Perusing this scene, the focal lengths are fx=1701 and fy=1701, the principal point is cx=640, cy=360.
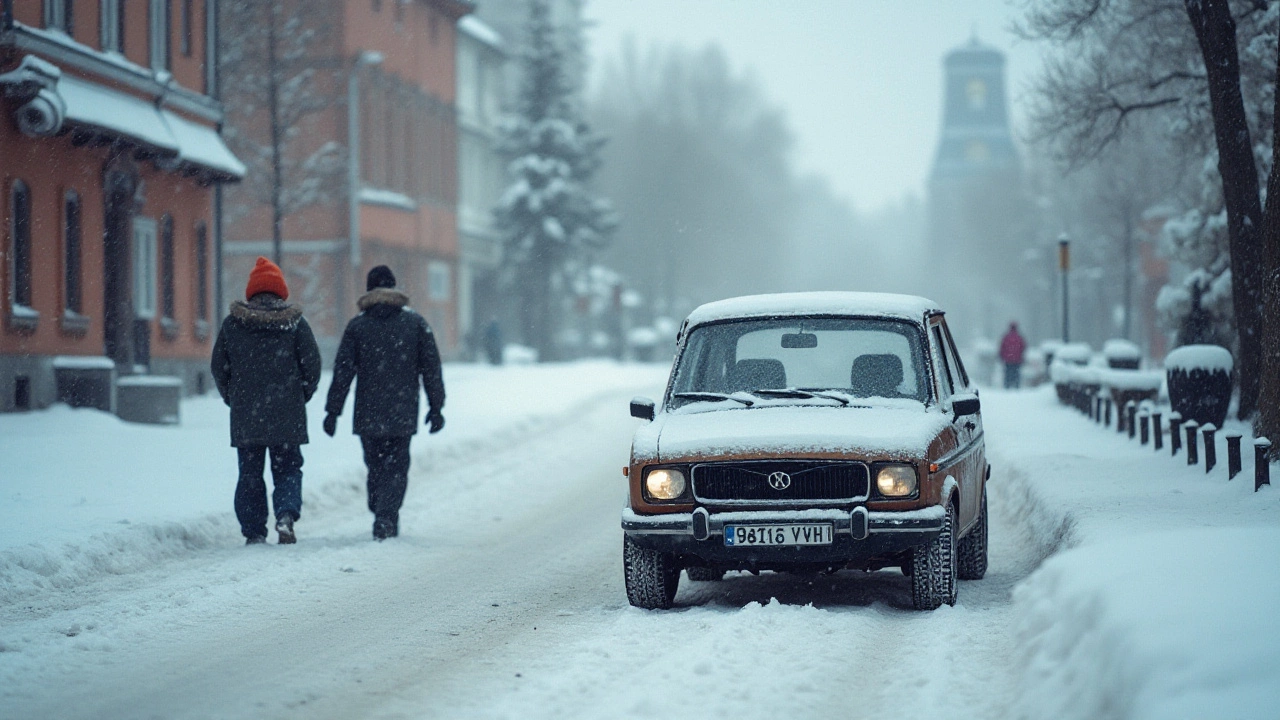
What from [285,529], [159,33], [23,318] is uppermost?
[159,33]

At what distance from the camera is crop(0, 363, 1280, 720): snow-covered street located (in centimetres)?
602

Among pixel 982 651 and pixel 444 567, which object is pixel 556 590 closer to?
pixel 444 567

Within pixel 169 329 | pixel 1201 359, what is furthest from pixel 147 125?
pixel 1201 359

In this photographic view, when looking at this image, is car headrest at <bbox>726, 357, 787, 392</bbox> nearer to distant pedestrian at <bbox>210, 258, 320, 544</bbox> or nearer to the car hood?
the car hood

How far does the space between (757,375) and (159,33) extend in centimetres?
2048

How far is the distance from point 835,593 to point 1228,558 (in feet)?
11.0

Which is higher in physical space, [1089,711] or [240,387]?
[240,387]

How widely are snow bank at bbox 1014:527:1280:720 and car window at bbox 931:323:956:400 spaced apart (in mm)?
2329

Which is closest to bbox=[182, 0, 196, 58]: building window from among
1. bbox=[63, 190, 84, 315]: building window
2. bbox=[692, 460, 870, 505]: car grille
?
bbox=[63, 190, 84, 315]: building window

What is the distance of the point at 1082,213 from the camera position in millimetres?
68938

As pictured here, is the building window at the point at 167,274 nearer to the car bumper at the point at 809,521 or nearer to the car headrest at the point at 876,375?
the car headrest at the point at 876,375

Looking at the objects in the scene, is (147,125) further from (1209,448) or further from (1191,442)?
(1209,448)

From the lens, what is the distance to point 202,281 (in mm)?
30984

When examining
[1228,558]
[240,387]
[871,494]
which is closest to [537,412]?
[240,387]
